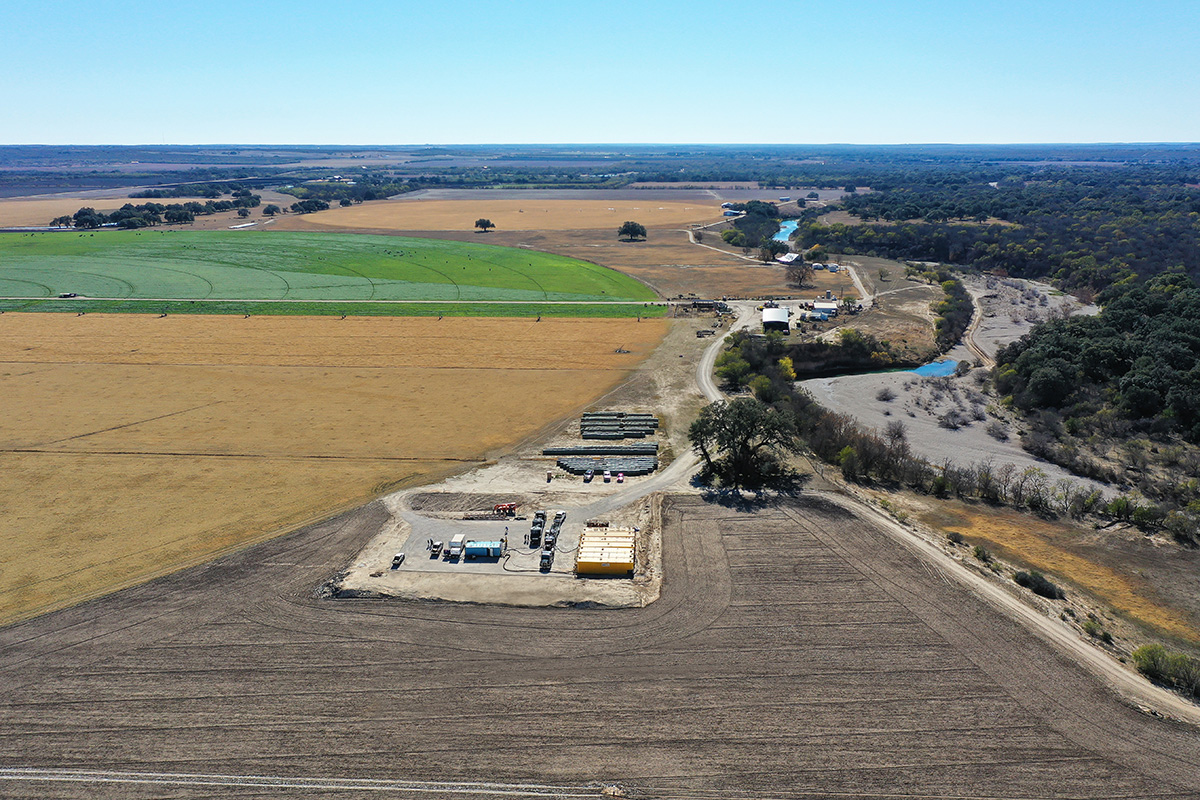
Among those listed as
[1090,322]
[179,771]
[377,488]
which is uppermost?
[1090,322]

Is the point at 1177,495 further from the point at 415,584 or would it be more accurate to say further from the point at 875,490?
the point at 415,584

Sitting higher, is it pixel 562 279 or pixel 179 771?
pixel 562 279

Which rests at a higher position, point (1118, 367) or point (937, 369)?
point (1118, 367)

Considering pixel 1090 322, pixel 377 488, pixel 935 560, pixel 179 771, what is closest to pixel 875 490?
pixel 935 560

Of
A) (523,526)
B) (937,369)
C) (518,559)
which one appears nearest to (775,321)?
(937,369)

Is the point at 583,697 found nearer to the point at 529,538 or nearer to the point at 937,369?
the point at 529,538

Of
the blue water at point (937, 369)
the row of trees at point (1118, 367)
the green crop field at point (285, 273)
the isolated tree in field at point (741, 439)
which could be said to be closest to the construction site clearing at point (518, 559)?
the isolated tree in field at point (741, 439)
